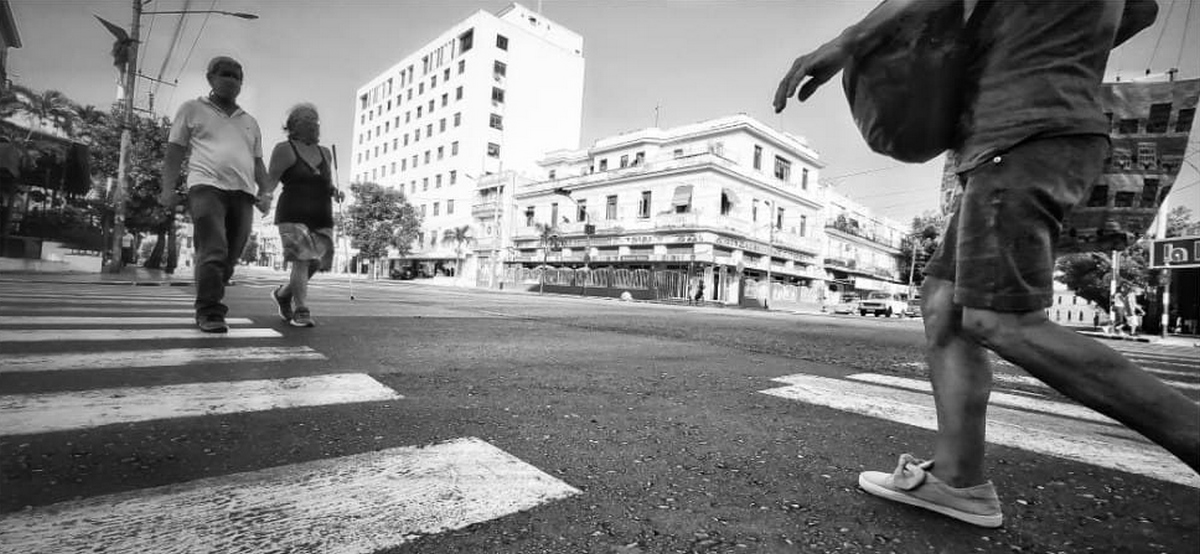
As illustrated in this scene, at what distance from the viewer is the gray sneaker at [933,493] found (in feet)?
3.98

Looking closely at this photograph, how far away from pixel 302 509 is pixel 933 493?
1.46 metres

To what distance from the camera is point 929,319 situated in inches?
58.4

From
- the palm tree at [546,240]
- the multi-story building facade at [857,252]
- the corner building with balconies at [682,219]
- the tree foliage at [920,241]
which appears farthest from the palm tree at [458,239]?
the tree foliage at [920,241]

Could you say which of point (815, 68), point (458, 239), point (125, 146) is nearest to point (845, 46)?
point (815, 68)

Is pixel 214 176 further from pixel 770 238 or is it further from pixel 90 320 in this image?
pixel 770 238

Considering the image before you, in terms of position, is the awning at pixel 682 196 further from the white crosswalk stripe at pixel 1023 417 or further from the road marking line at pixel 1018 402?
the road marking line at pixel 1018 402

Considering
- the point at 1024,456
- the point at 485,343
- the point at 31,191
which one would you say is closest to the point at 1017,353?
the point at 1024,456

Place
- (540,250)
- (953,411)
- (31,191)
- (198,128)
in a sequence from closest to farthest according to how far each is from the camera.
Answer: (953,411), (198,128), (31,191), (540,250)

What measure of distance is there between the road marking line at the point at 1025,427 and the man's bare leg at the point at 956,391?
0.78 metres

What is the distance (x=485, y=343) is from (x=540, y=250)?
38219 mm

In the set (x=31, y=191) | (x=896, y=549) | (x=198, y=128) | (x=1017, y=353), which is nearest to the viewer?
(x=896, y=549)

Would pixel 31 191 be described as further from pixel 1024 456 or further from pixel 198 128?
pixel 1024 456

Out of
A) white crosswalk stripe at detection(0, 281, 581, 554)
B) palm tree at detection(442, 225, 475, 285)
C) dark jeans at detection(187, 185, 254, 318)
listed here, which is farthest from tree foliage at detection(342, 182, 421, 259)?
white crosswalk stripe at detection(0, 281, 581, 554)

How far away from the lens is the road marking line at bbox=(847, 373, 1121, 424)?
2564mm
